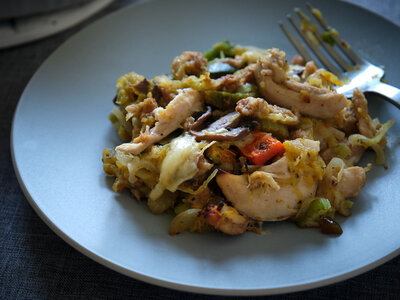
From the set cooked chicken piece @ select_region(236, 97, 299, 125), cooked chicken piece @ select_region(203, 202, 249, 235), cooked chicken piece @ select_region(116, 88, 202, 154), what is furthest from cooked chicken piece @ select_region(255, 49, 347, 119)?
cooked chicken piece @ select_region(203, 202, 249, 235)

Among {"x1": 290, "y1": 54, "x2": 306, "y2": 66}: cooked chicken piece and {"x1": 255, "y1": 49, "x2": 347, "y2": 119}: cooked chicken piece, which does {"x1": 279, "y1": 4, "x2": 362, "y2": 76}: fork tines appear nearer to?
{"x1": 290, "y1": 54, "x2": 306, "y2": 66}: cooked chicken piece

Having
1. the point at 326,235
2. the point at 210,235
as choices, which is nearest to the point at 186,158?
the point at 210,235

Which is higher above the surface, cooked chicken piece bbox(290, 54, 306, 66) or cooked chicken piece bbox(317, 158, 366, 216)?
cooked chicken piece bbox(290, 54, 306, 66)

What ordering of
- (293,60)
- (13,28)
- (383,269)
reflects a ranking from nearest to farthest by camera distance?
(383,269)
(293,60)
(13,28)

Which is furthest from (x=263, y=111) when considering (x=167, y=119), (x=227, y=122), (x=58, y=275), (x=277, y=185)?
(x=58, y=275)

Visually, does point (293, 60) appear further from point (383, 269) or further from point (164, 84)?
point (383, 269)
